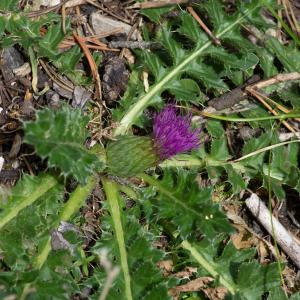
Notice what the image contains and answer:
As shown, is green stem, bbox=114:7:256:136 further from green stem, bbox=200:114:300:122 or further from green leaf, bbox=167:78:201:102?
green stem, bbox=200:114:300:122

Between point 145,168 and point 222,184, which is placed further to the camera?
point 222,184

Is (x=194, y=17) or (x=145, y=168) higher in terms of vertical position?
(x=194, y=17)

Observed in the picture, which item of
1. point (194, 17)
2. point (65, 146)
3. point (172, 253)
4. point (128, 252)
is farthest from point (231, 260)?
point (194, 17)

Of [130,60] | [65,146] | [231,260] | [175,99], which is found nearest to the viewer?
[65,146]

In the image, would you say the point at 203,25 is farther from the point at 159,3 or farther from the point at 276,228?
the point at 276,228

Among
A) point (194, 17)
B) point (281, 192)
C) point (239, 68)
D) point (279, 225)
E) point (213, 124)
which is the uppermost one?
point (194, 17)

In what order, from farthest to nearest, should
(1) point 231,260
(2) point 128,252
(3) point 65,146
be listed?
1. (1) point 231,260
2. (2) point 128,252
3. (3) point 65,146

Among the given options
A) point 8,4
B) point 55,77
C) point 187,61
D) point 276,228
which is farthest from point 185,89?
point 8,4

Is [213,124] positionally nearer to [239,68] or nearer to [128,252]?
[239,68]
